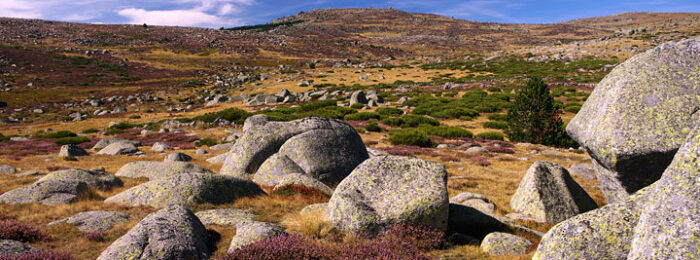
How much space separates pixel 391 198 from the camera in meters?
7.68

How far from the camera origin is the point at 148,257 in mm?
5949

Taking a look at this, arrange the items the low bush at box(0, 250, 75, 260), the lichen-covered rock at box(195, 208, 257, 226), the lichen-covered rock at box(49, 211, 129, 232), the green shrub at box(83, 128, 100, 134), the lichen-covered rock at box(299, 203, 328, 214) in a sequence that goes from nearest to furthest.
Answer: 1. the low bush at box(0, 250, 75, 260)
2. the lichen-covered rock at box(49, 211, 129, 232)
3. the lichen-covered rock at box(195, 208, 257, 226)
4. the lichen-covered rock at box(299, 203, 328, 214)
5. the green shrub at box(83, 128, 100, 134)

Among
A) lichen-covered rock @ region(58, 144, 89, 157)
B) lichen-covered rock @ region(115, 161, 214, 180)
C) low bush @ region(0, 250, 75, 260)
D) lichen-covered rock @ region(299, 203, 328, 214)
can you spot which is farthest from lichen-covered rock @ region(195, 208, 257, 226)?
lichen-covered rock @ region(58, 144, 89, 157)

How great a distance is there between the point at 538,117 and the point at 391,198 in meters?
21.4

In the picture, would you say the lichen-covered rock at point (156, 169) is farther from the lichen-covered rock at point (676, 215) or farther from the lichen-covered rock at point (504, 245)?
the lichen-covered rock at point (676, 215)

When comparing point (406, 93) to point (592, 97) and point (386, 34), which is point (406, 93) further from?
point (386, 34)

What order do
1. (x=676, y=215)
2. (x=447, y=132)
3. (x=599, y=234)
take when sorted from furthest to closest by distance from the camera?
1. (x=447, y=132)
2. (x=599, y=234)
3. (x=676, y=215)

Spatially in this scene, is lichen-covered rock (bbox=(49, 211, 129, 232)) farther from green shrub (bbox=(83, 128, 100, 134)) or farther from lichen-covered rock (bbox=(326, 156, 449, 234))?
green shrub (bbox=(83, 128, 100, 134))

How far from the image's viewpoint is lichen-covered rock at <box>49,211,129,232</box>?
7.98 m

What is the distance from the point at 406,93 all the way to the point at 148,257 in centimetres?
5302

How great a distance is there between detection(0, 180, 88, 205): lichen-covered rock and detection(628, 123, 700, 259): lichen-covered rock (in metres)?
13.4

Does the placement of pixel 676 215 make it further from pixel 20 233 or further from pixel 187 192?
pixel 20 233

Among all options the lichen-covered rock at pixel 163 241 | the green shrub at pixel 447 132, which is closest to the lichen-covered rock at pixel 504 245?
the lichen-covered rock at pixel 163 241

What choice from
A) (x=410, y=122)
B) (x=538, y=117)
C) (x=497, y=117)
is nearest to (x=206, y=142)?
(x=410, y=122)
